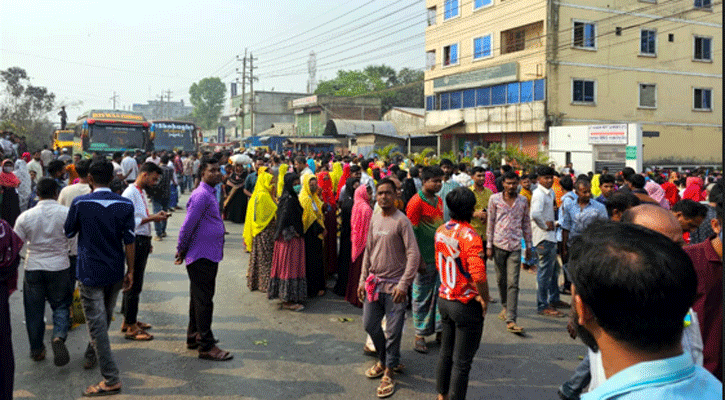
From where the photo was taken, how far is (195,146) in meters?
25.9

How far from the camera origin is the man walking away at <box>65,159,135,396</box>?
4699 mm

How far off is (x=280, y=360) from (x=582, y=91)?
28484 millimetres

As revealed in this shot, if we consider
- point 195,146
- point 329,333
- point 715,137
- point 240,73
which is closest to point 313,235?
point 329,333

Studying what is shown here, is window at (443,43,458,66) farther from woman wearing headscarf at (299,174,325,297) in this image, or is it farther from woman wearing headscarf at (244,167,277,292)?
woman wearing headscarf at (244,167,277,292)

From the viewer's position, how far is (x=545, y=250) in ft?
23.1

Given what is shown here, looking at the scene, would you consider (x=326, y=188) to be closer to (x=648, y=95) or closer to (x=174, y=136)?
(x=174, y=136)

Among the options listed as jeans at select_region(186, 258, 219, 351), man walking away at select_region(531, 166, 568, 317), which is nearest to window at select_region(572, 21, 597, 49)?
man walking away at select_region(531, 166, 568, 317)

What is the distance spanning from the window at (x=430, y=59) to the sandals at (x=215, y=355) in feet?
115

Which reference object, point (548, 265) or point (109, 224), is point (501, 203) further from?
point (109, 224)

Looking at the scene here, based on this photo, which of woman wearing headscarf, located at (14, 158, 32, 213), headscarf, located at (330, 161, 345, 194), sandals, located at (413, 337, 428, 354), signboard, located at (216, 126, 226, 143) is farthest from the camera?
signboard, located at (216, 126, 226, 143)

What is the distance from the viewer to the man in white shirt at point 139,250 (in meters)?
5.98

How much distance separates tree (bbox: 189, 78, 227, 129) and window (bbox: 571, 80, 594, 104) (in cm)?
8477

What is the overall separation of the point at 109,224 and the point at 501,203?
434 cm

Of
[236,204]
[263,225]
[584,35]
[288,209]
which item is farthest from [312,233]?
[584,35]
